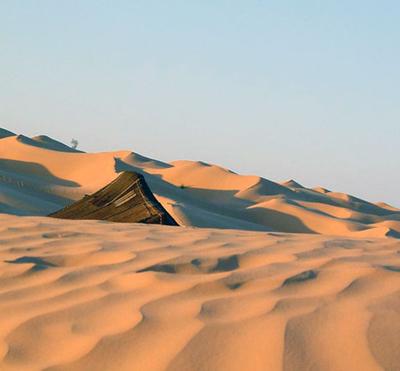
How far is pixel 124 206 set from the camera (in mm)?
Answer: 7078

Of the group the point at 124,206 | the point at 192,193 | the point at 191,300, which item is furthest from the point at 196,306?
the point at 192,193

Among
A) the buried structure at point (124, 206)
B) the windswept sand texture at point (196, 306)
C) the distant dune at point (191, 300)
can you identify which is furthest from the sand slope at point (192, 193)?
the windswept sand texture at point (196, 306)

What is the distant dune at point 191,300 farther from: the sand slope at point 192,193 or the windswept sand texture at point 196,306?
the sand slope at point 192,193

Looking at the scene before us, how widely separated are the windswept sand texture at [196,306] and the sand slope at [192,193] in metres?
8.25

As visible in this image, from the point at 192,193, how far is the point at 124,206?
1171 centimetres

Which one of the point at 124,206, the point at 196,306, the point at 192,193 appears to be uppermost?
the point at 192,193

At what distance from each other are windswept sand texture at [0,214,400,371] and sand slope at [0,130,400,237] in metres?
8.25

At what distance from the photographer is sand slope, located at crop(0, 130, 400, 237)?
571 inches

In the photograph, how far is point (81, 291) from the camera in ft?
10.3

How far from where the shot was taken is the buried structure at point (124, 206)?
6707 mm

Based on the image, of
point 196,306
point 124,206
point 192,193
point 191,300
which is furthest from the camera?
point 192,193

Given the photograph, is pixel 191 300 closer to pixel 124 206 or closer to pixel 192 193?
pixel 124 206

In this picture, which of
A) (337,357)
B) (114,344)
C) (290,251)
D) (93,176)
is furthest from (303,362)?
(93,176)

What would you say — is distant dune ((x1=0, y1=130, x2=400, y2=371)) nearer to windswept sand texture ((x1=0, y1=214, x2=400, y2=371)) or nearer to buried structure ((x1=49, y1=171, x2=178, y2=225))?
windswept sand texture ((x1=0, y1=214, x2=400, y2=371))
